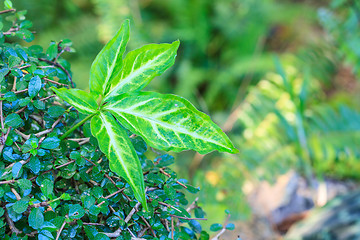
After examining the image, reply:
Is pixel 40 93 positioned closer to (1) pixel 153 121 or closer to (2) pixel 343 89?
(1) pixel 153 121

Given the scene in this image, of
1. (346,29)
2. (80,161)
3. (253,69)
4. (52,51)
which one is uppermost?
(52,51)

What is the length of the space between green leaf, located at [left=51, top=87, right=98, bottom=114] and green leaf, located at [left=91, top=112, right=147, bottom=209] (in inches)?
0.7

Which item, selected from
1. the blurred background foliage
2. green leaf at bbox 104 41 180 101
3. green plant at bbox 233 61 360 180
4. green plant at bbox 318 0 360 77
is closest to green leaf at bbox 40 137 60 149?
green leaf at bbox 104 41 180 101

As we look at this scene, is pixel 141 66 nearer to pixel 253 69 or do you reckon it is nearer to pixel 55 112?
pixel 55 112

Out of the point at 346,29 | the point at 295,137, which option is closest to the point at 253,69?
the point at 346,29

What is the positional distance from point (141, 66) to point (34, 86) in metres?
0.17

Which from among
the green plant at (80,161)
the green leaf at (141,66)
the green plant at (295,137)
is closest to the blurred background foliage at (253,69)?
the green plant at (295,137)

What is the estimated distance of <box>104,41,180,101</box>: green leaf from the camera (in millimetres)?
523

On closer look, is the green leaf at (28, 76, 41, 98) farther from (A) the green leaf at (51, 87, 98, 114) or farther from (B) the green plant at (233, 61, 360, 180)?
(B) the green plant at (233, 61, 360, 180)

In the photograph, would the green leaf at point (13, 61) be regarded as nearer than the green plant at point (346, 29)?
Yes

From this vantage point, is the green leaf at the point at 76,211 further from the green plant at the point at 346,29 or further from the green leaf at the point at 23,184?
the green plant at the point at 346,29

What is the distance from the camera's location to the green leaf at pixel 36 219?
470 millimetres

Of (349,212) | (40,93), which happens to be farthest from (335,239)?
(40,93)

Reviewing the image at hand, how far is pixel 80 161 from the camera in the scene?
0.54 m
